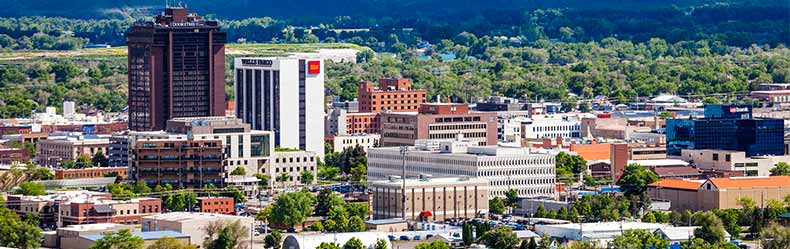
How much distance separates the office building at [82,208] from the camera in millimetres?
69875

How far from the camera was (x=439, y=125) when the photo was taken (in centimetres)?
8894

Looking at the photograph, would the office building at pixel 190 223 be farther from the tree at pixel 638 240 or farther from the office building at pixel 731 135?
the office building at pixel 731 135

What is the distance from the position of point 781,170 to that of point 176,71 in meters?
22.1

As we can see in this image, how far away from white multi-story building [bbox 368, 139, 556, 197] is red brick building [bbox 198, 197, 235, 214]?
7204 millimetres

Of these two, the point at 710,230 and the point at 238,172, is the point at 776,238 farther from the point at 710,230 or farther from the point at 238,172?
the point at 238,172

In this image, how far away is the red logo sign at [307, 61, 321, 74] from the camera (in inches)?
3750

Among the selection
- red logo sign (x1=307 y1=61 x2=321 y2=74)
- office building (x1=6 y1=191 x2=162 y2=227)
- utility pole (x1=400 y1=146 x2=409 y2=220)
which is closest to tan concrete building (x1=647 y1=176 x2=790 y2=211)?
utility pole (x1=400 y1=146 x2=409 y2=220)

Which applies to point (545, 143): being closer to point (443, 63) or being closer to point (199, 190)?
point (199, 190)

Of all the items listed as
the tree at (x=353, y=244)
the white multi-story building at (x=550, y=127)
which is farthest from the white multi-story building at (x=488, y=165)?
the white multi-story building at (x=550, y=127)

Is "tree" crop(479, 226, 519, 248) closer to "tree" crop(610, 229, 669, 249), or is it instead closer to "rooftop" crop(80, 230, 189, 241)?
"tree" crop(610, 229, 669, 249)

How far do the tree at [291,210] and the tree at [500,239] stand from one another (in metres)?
8.59

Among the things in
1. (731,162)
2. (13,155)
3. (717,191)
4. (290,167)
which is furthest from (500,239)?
(13,155)

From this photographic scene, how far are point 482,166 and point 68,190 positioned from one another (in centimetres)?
1200

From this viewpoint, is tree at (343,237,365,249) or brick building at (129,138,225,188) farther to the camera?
brick building at (129,138,225,188)
